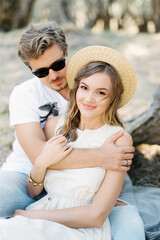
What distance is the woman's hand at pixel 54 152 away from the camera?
8.07ft

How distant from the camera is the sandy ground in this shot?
20.2 ft

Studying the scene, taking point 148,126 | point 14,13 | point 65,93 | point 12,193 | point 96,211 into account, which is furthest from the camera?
point 14,13

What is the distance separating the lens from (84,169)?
2.49 m

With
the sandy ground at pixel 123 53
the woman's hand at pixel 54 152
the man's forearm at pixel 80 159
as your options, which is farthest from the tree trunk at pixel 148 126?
the woman's hand at pixel 54 152

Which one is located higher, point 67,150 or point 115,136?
point 115,136

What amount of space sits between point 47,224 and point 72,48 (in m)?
7.79

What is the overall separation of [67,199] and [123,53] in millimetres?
7170

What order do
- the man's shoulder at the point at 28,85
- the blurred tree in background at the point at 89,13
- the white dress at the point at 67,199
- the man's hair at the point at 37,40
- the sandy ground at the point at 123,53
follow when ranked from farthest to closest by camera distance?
the blurred tree in background at the point at 89,13
the sandy ground at the point at 123,53
the man's shoulder at the point at 28,85
the man's hair at the point at 37,40
the white dress at the point at 67,199

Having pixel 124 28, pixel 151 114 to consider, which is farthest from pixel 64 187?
pixel 124 28

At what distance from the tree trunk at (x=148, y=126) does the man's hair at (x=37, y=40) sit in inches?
62.4

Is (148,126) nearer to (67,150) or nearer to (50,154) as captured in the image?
(67,150)

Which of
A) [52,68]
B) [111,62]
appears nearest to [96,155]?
[111,62]

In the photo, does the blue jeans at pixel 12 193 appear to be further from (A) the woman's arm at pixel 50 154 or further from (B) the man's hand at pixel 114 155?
(B) the man's hand at pixel 114 155

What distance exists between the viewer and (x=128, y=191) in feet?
11.7
